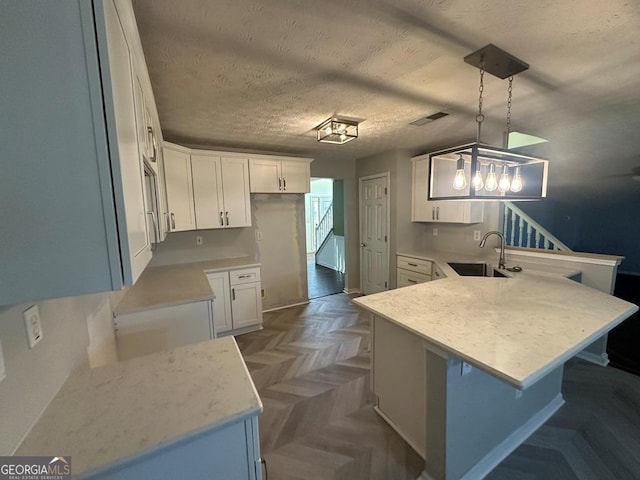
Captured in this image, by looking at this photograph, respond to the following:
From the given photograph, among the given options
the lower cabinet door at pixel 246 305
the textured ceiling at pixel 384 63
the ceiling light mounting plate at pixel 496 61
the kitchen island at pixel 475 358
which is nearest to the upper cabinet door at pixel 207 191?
the textured ceiling at pixel 384 63

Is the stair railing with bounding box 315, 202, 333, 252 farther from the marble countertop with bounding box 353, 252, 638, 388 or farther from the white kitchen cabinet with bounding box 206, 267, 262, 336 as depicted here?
the marble countertop with bounding box 353, 252, 638, 388

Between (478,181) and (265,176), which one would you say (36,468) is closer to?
(478,181)

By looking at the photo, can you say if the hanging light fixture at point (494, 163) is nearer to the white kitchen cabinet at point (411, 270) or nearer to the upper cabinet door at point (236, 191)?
the white kitchen cabinet at point (411, 270)

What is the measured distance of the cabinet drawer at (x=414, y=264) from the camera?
3.53m

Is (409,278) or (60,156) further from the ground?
(60,156)

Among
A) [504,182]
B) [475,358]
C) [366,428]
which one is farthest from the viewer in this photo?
[366,428]

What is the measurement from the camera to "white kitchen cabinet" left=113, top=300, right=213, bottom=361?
2.04 meters

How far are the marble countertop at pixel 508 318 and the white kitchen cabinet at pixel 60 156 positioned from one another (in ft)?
4.31

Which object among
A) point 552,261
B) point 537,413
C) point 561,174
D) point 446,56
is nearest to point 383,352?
point 537,413

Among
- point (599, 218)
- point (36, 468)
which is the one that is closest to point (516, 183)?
point (36, 468)

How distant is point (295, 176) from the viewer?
12.6ft

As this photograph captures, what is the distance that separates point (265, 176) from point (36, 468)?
129 inches

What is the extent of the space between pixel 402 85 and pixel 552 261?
2637 millimetres

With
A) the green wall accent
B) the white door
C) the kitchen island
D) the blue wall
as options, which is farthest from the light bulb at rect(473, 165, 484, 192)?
the blue wall
